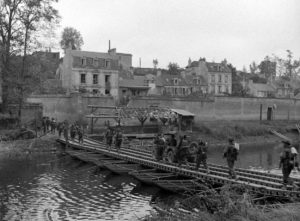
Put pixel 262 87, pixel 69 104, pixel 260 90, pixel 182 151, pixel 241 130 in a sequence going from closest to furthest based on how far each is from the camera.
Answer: pixel 182 151
pixel 69 104
pixel 241 130
pixel 260 90
pixel 262 87

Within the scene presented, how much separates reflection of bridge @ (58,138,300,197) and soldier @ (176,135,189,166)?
0.43 meters

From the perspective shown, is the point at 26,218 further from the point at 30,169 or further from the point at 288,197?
the point at 30,169

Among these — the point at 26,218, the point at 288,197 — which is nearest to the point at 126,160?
the point at 26,218

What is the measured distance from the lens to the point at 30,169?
28.8m

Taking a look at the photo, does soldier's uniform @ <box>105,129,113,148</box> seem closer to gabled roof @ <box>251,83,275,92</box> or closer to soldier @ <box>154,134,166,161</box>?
soldier @ <box>154,134,166,161</box>

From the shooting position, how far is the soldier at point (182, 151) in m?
21.6

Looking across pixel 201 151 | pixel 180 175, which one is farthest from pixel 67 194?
pixel 201 151

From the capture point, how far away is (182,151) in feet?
72.0

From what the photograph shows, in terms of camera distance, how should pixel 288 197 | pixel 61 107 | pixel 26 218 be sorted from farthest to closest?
1. pixel 61 107
2. pixel 26 218
3. pixel 288 197

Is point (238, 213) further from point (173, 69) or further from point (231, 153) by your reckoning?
point (173, 69)

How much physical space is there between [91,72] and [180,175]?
41336 millimetres

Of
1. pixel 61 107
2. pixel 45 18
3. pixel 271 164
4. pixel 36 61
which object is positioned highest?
pixel 45 18

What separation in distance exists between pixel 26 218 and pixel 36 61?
2800cm

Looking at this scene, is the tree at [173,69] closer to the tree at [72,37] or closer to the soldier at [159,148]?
the tree at [72,37]
